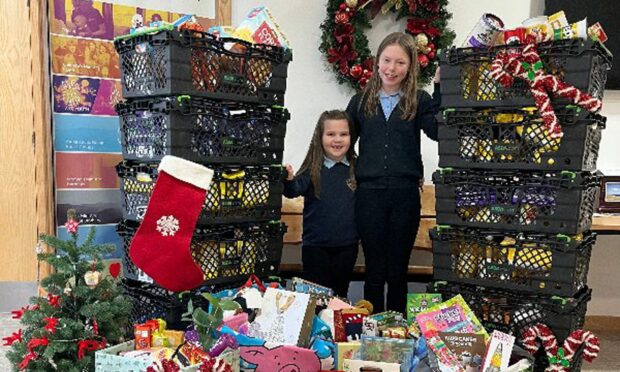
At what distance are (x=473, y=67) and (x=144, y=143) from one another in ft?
3.96

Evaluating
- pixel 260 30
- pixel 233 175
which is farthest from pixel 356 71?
pixel 233 175

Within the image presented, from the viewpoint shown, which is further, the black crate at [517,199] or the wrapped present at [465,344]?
the black crate at [517,199]

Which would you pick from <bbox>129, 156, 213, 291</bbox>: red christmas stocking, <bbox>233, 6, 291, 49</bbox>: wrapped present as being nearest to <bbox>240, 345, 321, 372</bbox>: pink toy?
<bbox>129, 156, 213, 291</bbox>: red christmas stocking

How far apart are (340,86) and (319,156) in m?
0.94

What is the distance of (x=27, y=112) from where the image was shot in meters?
2.69

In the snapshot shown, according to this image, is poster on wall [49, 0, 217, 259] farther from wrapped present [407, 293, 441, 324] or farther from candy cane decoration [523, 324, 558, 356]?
candy cane decoration [523, 324, 558, 356]

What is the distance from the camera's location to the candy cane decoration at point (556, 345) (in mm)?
1746

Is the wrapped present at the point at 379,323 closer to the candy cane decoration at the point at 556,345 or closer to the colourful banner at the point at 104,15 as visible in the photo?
the candy cane decoration at the point at 556,345

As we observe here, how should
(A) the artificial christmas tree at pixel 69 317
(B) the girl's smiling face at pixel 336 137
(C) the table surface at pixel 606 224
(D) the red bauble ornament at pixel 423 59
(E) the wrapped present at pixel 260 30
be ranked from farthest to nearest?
(D) the red bauble ornament at pixel 423 59
(C) the table surface at pixel 606 224
(B) the girl's smiling face at pixel 336 137
(E) the wrapped present at pixel 260 30
(A) the artificial christmas tree at pixel 69 317

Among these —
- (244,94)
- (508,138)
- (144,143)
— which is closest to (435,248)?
(508,138)

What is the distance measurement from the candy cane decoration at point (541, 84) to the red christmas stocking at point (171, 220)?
1.04 meters

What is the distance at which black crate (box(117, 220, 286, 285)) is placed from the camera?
6.33 feet

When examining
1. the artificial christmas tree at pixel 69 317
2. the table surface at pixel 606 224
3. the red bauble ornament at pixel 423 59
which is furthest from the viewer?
the red bauble ornament at pixel 423 59

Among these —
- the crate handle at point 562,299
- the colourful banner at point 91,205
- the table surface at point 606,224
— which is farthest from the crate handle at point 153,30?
the table surface at point 606,224
